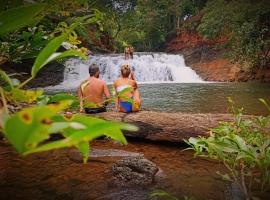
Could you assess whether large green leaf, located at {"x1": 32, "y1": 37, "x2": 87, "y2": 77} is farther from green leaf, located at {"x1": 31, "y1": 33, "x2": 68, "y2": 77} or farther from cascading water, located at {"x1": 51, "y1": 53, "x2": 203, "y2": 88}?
cascading water, located at {"x1": 51, "y1": 53, "x2": 203, "y2": 88}

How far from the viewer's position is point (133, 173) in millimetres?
3764

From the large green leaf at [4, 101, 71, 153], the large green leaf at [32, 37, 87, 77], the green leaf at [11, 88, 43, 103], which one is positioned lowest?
the large green leaf at [4, 101, 71, 153]

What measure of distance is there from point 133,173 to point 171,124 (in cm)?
195

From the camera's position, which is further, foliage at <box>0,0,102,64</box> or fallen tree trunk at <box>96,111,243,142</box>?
fallen tree trunk at <box>96,111,243,142</box>

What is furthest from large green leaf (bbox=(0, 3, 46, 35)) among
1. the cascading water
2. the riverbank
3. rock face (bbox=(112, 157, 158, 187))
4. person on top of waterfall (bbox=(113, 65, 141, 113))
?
the cascading water

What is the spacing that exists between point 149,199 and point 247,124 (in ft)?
3.94

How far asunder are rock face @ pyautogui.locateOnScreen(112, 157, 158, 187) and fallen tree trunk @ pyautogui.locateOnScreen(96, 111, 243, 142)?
159cm

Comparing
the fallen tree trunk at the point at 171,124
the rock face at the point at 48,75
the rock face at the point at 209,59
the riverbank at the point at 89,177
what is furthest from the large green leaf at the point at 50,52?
the rock face at the point at 48,75

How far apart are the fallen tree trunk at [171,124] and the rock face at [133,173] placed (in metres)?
1.59

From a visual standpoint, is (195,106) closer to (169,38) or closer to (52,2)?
(52,2)

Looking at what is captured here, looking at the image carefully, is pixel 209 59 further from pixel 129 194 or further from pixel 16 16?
pixel 16 16

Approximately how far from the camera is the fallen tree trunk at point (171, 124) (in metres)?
5.36

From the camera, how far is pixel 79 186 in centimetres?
359

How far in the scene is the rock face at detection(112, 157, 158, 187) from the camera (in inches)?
145
